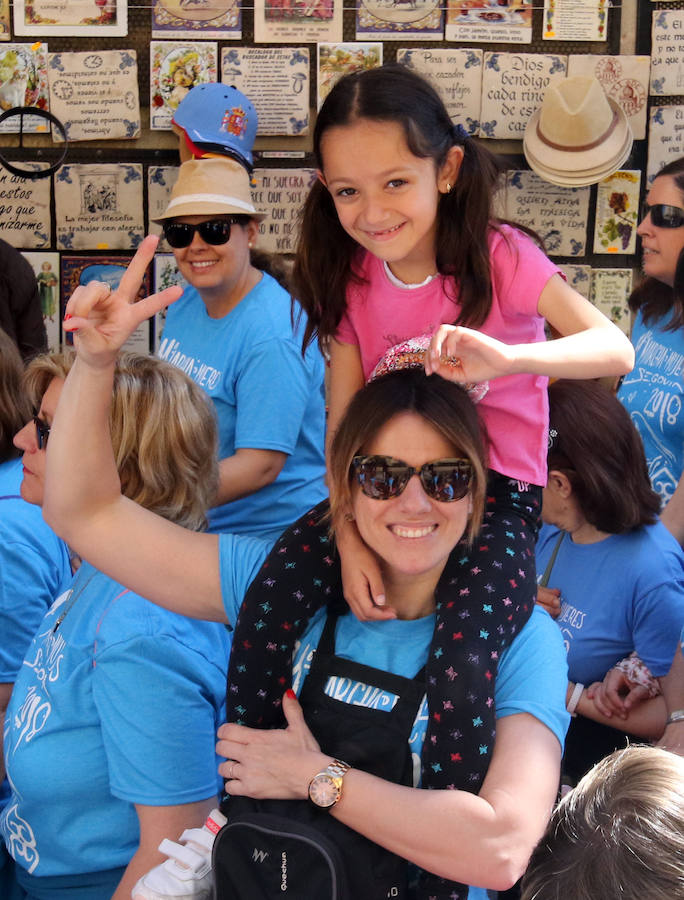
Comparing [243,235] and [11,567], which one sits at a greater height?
[243,235]

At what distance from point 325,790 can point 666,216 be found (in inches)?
89.0

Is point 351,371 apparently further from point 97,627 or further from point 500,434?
point 97,627

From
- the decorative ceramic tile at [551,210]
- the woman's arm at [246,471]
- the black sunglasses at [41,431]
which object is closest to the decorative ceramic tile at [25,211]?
the woman's arm at [246,471]

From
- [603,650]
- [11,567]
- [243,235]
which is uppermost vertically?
[243,235]

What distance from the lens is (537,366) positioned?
1505 mm

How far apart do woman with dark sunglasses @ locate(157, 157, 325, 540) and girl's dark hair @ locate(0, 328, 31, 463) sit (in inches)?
16.9

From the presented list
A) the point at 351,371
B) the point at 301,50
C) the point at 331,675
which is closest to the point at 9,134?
the point at 301,50

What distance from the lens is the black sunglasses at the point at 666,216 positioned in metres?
3.09

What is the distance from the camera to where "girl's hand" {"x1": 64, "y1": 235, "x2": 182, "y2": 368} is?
156 centimetres

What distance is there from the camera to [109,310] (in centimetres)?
161

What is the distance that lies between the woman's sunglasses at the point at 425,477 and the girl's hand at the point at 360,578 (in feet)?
0.34

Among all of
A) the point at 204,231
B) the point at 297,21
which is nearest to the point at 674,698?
the point at 204,231

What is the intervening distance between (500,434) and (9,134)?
2.60 m

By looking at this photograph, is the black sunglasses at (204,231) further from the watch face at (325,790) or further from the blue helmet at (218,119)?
the watch face at (325,790)
